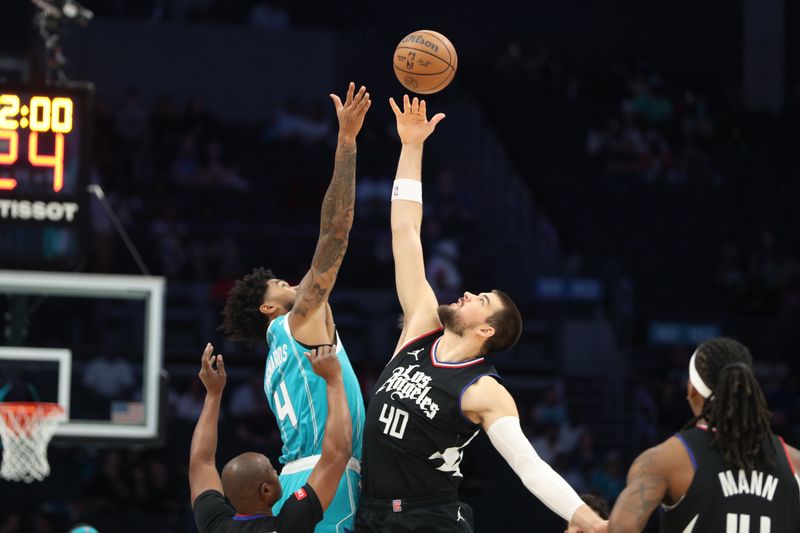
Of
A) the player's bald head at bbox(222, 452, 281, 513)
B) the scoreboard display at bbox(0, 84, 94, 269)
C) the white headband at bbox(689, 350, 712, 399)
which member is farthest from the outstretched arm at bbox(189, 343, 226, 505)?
the scoreboard display at bbox(0, 84, 94, 269)

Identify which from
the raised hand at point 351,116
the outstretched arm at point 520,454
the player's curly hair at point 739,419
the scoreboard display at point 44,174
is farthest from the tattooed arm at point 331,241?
the scoreboard display at point 44,174

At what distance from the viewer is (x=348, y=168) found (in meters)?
6.14

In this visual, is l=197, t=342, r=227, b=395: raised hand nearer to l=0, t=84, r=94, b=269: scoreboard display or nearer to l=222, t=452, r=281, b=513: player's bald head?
l=222, t=452, r=281, b=513: player's bald head

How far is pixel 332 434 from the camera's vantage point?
548 centimetres

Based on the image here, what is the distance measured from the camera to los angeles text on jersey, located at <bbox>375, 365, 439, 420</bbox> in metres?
5.78

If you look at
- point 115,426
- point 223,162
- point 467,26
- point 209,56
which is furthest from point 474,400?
point 467,26

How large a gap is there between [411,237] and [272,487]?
158cm

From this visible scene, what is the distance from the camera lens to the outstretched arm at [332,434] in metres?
5.43

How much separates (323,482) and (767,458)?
1726 mm

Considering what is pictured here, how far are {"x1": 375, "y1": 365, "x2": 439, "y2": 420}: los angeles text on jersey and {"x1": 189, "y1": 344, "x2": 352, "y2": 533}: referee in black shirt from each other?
1.16 ft

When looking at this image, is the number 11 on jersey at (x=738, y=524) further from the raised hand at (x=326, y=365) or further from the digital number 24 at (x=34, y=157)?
the digital number 24 at (x=34, y=157)

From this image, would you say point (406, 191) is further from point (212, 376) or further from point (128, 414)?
point (128, 414)

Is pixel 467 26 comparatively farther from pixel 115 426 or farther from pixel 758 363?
pixel 115 426

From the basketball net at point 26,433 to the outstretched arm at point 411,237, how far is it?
3744 millimetres
